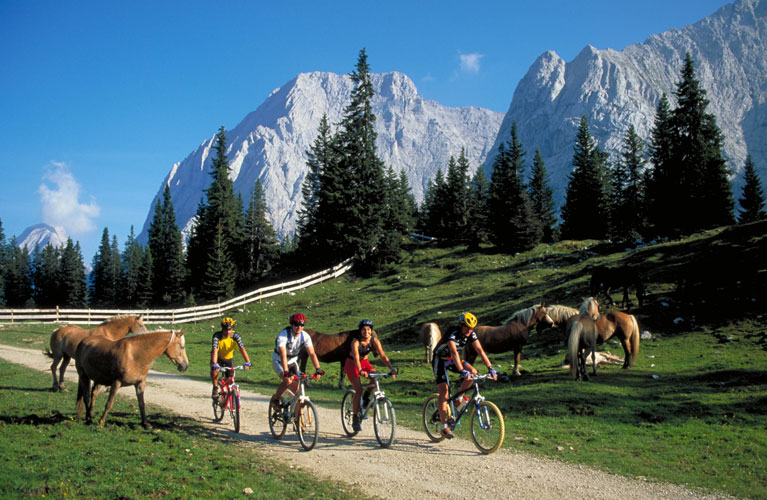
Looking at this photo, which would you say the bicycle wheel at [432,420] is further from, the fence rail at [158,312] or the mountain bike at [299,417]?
the fence rail at [158,312]

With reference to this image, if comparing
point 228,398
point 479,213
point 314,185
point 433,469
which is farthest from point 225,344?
point 314,185

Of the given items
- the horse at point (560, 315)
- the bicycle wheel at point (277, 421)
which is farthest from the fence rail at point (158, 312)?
the horse at point (560, 315)

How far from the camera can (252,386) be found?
17984 millimetres

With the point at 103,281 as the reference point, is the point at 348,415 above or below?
below

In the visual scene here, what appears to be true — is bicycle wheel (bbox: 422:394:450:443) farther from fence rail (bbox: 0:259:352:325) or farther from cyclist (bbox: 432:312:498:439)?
fence rail (bbox: 0:259:352:325)

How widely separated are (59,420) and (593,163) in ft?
219

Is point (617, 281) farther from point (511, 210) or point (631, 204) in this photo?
point (631, 204)

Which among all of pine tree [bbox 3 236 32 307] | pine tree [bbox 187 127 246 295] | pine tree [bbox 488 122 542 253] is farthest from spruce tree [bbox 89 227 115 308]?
pine tree [bbox 488 122 542 253]

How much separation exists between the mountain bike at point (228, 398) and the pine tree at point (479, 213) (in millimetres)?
46276

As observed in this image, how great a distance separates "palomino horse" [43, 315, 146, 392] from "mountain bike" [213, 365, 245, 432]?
522 centimetres

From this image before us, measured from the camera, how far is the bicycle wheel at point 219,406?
11.9 metres

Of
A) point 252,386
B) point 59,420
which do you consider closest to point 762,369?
point 252,386

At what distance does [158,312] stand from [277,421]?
34053 mm

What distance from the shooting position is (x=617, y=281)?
24.9 m
